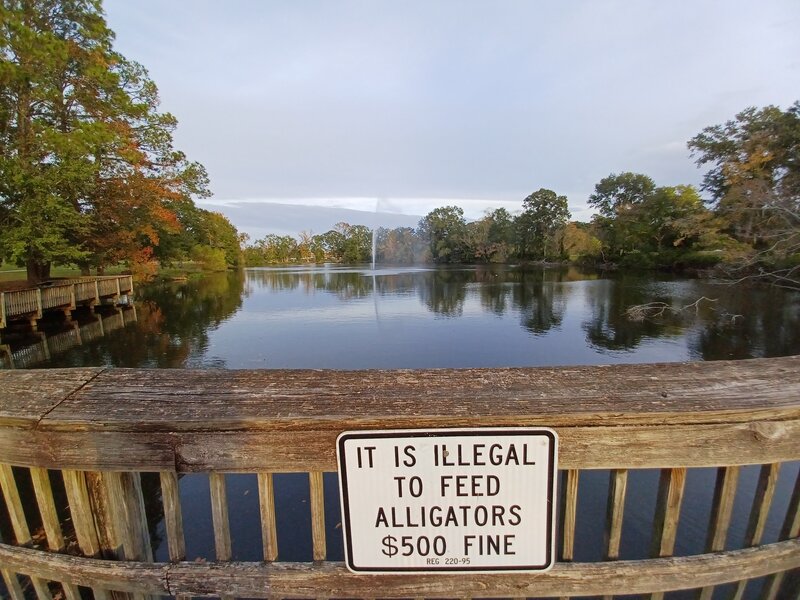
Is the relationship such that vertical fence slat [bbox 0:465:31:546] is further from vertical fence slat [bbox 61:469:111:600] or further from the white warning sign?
the white warning sign

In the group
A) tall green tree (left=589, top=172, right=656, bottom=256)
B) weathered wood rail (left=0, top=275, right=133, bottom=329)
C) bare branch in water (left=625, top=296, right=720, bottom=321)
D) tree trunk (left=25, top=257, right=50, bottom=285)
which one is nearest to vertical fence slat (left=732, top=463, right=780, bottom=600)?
bare branch in water (left=625, top=296, right=720, bottom=321)

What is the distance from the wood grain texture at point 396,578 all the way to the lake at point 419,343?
3726mm

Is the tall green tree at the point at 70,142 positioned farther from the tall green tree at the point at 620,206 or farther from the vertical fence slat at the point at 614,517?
the tall green tree at the point at 620,206

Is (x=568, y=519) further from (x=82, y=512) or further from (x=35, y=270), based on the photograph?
(x=35, y=270)

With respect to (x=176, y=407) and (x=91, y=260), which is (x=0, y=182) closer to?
(x=91, y=260)

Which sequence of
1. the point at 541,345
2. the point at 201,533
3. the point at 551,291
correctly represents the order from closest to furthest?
Answer: 1. the point at 201,533
2. the point at 541,345
3. the point at 551,291

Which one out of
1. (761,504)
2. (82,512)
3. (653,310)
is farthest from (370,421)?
(653,310)

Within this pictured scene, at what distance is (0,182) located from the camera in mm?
18297

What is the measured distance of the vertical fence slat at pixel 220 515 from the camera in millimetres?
1107

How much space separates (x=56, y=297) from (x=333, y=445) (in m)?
25.4

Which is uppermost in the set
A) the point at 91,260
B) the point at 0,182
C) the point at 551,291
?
the point at 0,182

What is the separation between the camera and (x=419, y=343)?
15.2m

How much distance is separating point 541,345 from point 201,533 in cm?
1268

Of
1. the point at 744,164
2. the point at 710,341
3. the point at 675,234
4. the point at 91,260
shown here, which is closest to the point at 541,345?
the point at 710,341
